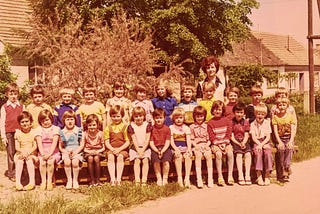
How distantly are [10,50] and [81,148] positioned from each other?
47.2 ft

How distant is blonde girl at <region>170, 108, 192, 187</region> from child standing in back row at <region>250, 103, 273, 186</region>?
1.09m

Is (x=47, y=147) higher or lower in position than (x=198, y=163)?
higher

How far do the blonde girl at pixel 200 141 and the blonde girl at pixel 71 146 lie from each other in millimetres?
1788

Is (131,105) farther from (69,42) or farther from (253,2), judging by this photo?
(253,2)

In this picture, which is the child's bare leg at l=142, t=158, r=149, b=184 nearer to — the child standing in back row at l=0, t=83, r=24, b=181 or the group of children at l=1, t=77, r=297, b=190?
the group of children at l=1, t=77, r=297, b=190

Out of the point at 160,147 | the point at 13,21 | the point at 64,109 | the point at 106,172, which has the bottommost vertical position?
the point at 106,172

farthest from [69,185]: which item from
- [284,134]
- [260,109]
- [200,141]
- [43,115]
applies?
[284,134]

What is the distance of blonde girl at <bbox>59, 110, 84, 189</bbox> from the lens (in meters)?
7.09

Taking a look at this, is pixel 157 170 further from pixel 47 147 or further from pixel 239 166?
pixel 47 147

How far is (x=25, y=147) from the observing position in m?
7.29

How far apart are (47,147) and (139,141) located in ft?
4.74

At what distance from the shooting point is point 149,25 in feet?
67.5

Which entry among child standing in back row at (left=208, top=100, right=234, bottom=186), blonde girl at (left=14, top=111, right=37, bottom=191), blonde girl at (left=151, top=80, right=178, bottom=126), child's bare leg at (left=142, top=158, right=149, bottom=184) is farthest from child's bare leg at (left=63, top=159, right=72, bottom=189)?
child standing in back row at (left=208, top=100, right=234, bottom=186)

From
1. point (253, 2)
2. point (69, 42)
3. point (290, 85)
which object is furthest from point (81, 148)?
point (290, 85)
